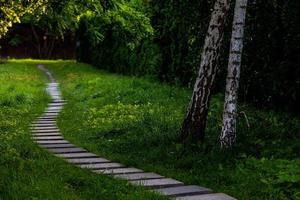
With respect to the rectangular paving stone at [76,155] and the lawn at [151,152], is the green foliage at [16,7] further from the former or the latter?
the rectangular paving stone at [76,155]

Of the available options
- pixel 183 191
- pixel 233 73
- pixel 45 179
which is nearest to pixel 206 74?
pixel 233 73

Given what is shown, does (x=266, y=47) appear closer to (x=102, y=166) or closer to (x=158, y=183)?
(x=102, y=166)

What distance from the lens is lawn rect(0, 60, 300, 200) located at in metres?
7.64

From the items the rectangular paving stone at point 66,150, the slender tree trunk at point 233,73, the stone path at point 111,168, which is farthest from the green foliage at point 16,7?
the slender tree trunk at point 233,73

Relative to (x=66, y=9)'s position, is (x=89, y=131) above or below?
below

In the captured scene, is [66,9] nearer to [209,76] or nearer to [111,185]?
[209,76]

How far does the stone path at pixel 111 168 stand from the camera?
7.66 m

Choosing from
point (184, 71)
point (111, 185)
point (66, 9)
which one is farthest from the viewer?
point (184, 71)

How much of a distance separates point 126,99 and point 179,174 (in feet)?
38.5

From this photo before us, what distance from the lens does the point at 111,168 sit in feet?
31.7

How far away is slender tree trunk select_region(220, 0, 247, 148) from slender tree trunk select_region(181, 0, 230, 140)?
73cm

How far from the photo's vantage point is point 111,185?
25.5ft

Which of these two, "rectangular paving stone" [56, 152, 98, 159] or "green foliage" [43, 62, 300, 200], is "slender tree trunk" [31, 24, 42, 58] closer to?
"green foliage" [43, 62, 300, 200]

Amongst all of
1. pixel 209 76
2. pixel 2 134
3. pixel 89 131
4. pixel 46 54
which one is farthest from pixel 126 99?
pixel 46 54
